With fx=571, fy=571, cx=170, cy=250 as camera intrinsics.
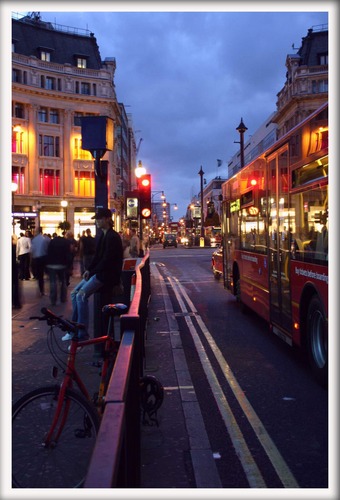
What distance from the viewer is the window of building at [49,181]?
6131cm

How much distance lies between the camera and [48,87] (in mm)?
62625

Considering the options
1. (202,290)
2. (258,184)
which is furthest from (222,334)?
(202,290)

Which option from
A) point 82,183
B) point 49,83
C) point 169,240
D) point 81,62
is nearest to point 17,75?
point 49,83

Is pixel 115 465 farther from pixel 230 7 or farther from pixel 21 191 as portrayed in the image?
pixel 21 191

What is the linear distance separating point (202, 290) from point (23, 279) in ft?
22.3

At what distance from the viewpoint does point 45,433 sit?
398 cm

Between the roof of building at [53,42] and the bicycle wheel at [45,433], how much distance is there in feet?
205

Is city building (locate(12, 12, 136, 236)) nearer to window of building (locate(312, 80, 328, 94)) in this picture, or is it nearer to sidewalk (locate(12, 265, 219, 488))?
window of building (locate(312, 80, 328, 94))

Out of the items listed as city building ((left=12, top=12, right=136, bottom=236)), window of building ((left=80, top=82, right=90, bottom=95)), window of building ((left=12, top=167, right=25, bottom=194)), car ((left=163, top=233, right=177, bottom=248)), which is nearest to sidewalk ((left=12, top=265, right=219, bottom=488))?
window of building ((left=12, top=167, right=25, bottom=194))

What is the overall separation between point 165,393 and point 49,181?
5790cm

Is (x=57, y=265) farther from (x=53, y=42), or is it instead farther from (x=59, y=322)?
(x=53, y=42)

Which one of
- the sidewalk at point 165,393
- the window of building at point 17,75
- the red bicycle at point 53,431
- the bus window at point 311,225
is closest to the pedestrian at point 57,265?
the sidewalk at point 165,393

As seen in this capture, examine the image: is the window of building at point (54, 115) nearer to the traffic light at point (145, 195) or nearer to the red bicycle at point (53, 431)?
the traffic light at point (145, 195)

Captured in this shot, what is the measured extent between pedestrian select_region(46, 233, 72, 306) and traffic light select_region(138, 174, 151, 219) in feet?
15.3
